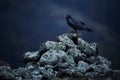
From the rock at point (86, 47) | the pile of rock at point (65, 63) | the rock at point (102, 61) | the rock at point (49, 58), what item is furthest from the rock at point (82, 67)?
the rock at point (86, 47)

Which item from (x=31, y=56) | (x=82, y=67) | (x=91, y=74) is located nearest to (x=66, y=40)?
(x=31, y=56)

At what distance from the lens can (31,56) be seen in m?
41.8

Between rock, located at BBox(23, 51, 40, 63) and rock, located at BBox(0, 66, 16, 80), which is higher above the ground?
rock, located at BBox(23, 51, 40, 63)

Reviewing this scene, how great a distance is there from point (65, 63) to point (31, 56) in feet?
20.7

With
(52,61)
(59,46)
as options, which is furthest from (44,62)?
(59,46)

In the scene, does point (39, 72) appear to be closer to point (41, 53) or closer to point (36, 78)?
point (36, 78)

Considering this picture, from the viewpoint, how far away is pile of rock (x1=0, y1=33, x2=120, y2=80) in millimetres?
33281

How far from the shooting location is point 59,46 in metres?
41.7

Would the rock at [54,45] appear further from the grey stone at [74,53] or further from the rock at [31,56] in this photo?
the rock at [31,56]

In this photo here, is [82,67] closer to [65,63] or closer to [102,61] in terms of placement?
[65,63]

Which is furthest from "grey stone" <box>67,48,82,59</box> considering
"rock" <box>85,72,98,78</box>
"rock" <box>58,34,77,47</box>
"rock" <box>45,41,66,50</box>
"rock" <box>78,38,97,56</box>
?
"rock" <box>85,72,98,78</box>

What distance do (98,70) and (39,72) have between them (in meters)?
6.94

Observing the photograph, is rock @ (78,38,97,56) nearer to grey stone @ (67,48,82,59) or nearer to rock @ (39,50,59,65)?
grey stone @ (67,48,82,59)

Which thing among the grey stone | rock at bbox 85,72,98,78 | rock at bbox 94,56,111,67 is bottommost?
rock at bbox 85,72,98,78
